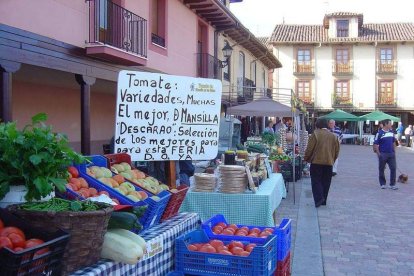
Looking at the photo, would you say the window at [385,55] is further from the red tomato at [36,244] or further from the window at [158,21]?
the red tomato at [36,244]

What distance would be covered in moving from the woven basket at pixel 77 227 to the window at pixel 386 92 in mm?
41864

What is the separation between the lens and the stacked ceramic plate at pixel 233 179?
5586 millimetres

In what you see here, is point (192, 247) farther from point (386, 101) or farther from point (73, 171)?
point (386, 101)

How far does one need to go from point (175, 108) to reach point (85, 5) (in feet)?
19.6

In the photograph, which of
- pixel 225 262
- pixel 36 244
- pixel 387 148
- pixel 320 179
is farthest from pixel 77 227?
pixel 387 148

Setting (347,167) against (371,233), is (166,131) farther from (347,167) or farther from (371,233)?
(347,167)

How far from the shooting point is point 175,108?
500 cm

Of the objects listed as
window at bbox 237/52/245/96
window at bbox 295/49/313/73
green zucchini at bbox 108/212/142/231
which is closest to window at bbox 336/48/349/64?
window at bbox 295/49/313/73

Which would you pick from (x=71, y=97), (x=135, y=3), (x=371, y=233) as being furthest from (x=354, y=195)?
(x=71, y=97)

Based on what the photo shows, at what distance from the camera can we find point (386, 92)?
41219 mm

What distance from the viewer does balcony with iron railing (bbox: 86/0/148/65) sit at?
9891mm

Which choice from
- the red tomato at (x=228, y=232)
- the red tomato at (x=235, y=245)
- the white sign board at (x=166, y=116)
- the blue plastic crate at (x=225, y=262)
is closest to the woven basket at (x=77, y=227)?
the blue plastic crate at (x=225, y=262)

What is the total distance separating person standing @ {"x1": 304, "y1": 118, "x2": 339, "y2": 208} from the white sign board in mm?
4148

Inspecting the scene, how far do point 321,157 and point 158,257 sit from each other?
248 inches
